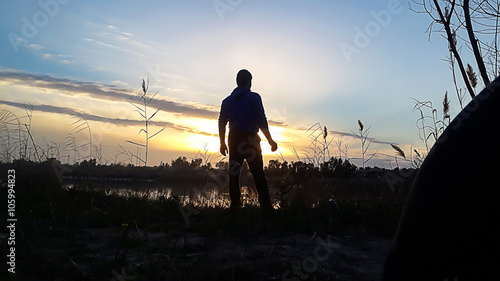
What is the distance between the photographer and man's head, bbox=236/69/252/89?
258 inches

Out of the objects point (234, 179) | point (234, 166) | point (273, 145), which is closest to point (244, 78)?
point (273, 145)

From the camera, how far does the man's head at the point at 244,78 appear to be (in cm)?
656

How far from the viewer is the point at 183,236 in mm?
4223

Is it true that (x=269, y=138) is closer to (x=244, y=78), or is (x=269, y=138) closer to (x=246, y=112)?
(x=246, y=112)

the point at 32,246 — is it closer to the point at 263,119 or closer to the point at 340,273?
the point at 340,273

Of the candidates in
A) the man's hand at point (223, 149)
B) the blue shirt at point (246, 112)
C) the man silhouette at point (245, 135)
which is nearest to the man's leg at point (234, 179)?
the man silhouette at point (245, 135)

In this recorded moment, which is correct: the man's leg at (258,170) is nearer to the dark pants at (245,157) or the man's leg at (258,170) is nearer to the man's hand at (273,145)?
the dark pants at (245,157)

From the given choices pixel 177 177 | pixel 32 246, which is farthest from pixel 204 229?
pixel 177 177

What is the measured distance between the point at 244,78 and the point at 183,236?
10.3ft

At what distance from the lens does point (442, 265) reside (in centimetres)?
51

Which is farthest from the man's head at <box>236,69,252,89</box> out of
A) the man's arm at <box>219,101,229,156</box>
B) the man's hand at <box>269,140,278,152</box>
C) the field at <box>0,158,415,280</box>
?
the field at <box>0,158,415,280</box>

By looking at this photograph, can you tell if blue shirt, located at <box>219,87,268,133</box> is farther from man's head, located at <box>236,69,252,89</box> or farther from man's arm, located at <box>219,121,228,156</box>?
man's arm, located at <box>219,121,228,156</box>

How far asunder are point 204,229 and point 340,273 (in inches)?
80.2

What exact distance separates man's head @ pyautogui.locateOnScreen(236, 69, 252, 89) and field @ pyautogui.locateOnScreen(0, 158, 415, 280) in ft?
5.46
